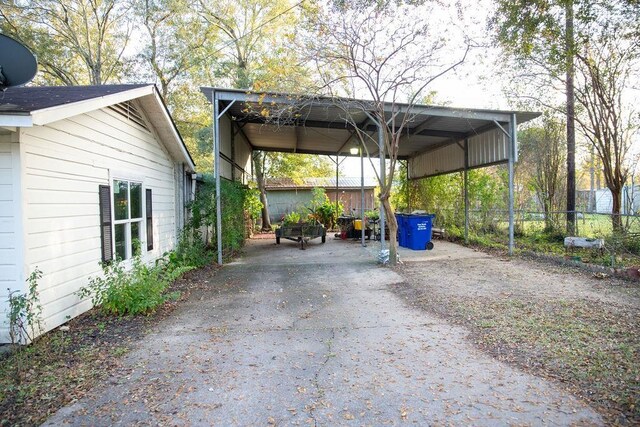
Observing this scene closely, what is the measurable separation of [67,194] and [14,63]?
1623 mm

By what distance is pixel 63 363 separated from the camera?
3.62 m

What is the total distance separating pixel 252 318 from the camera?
5176 mm

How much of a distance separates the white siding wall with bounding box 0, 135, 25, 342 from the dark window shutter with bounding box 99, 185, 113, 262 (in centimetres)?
172

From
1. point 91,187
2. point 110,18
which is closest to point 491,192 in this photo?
point 91,187

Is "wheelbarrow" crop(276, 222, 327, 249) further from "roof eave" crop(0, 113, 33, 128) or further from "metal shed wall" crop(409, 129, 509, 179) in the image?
Answer: "roof eave" crop(0, 113, 33, 128)

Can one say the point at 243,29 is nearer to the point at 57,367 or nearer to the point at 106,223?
the point at 106,223

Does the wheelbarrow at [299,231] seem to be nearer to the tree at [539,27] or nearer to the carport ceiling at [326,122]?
the carport ceiling at [326,122]

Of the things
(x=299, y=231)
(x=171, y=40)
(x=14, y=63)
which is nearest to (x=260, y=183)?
(x=299, y=231)

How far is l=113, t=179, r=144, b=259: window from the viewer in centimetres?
626

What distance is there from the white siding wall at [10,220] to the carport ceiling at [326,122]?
525 cm

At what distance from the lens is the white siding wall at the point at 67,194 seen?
4.19 m

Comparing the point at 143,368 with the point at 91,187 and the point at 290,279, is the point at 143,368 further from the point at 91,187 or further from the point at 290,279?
the point at 290,279

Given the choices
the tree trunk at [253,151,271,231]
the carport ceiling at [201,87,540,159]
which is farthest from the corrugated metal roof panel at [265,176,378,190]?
the carport ceiling at [201,87,540,159]

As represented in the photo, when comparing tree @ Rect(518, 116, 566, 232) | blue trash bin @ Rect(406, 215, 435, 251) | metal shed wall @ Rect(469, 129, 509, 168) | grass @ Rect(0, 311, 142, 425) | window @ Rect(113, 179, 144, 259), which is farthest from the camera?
tree @ Rect(518, 116, 566, 232)
